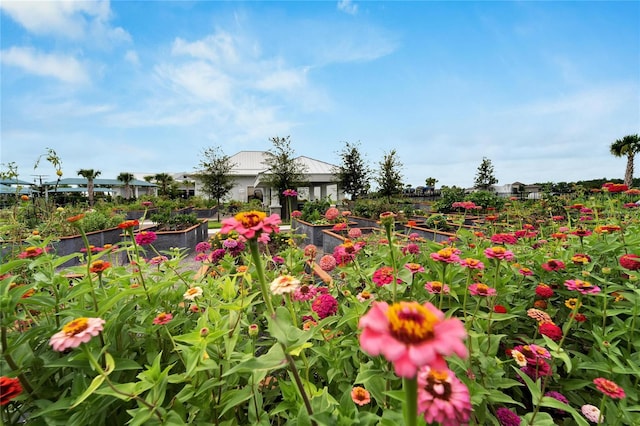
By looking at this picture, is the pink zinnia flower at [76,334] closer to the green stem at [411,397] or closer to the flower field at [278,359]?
the flower field at [278,359]

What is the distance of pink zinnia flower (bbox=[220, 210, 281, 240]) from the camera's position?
63 centimetres

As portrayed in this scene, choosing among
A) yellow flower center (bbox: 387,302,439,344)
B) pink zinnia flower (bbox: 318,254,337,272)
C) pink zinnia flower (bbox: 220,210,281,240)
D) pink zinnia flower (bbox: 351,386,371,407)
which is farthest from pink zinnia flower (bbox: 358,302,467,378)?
pink zinnia flower (bbox: 318,254,337,272)

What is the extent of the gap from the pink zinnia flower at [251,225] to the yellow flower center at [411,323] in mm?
350

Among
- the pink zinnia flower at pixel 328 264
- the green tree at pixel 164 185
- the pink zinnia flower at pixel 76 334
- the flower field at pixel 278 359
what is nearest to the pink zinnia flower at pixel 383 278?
the flower field at pixel 278 359

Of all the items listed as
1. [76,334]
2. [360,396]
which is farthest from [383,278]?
[76,334]

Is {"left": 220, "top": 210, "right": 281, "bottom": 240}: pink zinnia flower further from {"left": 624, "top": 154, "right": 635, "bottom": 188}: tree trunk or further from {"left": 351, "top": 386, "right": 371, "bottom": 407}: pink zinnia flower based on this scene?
{"left": 624, "top": 154, "right": 635, "bottom": 188}: tree trunk

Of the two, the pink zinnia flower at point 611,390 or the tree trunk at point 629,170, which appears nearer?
the pink zinnia flower at point 611,390

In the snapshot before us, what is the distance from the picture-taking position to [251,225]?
682 mm

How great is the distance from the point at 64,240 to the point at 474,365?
6.80 metres

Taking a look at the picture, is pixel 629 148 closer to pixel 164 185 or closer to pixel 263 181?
pixel 263 181

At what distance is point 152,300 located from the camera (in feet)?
3.42

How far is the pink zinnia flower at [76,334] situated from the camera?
563 millimetres

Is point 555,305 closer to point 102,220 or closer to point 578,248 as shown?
point 578,248

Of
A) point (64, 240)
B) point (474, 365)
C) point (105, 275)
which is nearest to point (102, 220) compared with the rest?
point (64, 240)
